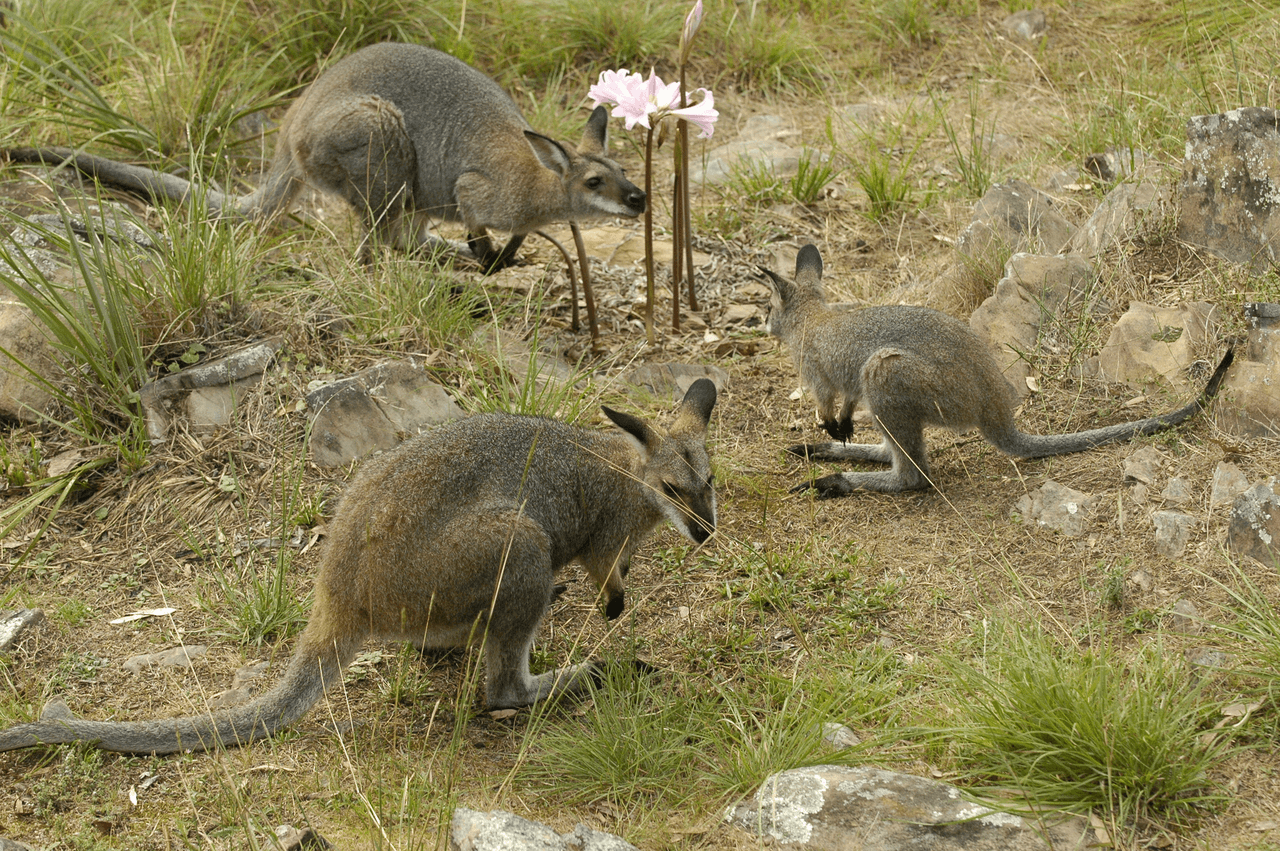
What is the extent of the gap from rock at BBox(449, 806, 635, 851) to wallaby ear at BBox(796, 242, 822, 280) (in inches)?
143

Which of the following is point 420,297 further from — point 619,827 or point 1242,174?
point 1242,174

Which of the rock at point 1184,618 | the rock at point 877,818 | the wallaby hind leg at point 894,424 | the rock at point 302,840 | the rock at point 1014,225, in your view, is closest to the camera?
the rock at point 877,818

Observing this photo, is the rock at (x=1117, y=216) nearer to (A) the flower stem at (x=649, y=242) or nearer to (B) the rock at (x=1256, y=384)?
(B) the rock at (x=1256, y=384)

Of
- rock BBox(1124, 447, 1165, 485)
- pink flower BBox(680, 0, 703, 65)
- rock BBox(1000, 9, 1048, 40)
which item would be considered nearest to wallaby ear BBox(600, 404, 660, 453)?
rock BBox(1124, 447, 1165, 485)

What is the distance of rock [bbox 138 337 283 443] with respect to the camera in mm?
5379

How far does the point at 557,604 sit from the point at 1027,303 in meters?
3.06

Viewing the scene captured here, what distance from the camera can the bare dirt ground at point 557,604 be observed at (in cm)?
349

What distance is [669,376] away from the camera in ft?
20.6

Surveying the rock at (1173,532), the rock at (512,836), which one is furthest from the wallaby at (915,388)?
the rock at (512,836)

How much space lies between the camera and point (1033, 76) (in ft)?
29.2

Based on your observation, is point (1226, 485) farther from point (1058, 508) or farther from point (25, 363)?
point (25, 363)

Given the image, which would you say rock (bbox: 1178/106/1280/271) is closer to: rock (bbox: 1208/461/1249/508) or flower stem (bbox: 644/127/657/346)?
rock (bbox: 1208/461/1249/508)

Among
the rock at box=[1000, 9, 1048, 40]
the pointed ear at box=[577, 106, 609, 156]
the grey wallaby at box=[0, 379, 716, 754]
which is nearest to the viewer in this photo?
the grey wallaby at box=[0, 379, 716, 754]

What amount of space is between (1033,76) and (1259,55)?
2.30 metres
